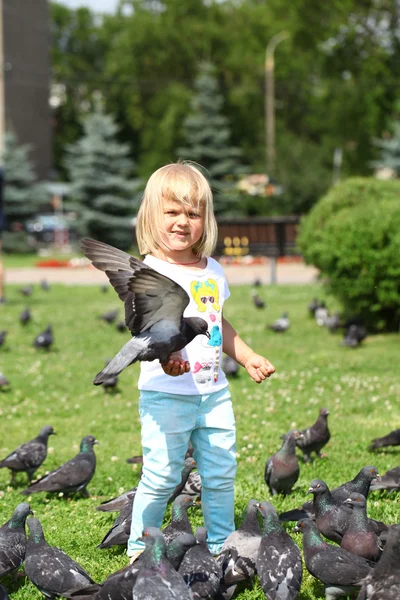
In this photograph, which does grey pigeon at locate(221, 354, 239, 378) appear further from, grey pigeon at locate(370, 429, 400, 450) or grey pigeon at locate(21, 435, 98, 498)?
grey pigeon at locate(21, 435, 98, 498)

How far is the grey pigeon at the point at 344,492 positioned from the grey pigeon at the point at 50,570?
1.28m

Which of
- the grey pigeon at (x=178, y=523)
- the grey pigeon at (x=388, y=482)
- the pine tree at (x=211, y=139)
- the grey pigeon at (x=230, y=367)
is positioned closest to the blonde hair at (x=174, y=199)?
the grey pigeon at (x=178, y=523)

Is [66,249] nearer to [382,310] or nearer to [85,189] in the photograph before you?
[85,189]

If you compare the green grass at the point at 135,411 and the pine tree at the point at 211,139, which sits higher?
the pine tree at the point at 211,139

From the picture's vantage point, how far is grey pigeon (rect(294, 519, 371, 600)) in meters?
4.12

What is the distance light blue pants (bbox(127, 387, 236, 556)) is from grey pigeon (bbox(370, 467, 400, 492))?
1421 mm

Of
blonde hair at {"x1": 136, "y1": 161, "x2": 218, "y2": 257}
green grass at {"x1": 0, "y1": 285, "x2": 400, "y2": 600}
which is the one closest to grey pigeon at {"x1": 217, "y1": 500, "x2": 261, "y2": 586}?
green grass at {"x1": 0, "y1": 285, "x2": 400, "y2": 600}

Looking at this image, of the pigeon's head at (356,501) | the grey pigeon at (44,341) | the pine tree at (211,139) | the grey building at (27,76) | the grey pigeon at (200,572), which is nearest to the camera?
the grey pigeon at (200,572)

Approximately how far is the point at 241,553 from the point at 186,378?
0.89m

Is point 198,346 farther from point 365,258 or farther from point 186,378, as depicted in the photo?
point 365,258

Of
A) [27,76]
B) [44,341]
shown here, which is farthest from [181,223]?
[27,76]

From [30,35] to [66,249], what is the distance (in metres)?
19.2

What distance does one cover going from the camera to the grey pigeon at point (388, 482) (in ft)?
18.7

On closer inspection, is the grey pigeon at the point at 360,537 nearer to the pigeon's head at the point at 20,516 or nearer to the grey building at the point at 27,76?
the pigeon's head at the point at 20,516
